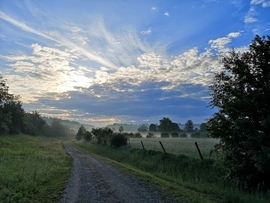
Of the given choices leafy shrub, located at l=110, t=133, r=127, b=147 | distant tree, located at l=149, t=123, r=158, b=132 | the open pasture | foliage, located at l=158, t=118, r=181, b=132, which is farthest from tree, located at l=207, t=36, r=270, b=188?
distant tree, located at l=149, t=123, r=158, b=132

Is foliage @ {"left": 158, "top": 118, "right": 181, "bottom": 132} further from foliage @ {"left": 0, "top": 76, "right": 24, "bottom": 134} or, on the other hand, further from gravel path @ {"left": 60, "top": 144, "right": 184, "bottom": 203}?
gravel path @ {"left": 60, "top": 144, "right": 184, "bottom": 203}

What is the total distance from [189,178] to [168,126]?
102 m

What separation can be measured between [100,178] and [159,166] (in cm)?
639

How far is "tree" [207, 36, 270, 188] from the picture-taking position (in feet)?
34.7

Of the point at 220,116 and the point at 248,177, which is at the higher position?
the point at 220,116

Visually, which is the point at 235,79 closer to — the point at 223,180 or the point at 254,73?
the point at 254,73

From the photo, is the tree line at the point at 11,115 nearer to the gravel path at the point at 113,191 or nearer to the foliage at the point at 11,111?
the foliage at the point at 11,111

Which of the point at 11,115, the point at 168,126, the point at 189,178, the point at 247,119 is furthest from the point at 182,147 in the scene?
the point at 168,126

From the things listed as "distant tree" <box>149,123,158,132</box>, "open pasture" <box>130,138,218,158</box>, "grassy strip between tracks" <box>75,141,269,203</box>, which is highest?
"distant tree" <box>149,123,158,132</box>

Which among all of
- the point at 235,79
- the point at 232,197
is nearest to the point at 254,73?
the point at 235,79

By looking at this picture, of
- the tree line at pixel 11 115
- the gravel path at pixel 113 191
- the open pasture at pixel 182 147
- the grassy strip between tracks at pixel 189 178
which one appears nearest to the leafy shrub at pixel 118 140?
the open pasture at pixel 182 147

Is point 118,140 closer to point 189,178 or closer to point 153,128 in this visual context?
point 189,178

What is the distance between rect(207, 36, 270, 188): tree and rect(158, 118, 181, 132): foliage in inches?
4013

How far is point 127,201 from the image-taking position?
8.34 m
